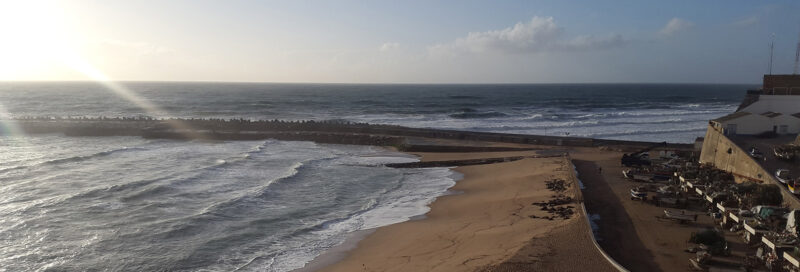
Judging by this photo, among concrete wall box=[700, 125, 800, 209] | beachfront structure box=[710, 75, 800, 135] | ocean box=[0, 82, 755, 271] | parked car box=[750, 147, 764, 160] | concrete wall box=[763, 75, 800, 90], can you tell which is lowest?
ocean box=[0, 82, 755, 271]

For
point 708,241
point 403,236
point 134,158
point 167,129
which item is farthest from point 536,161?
point 167,129

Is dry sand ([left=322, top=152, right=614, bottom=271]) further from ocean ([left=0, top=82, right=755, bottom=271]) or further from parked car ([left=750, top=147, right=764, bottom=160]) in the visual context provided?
parked car ([left=750, top=147, right=764, bottom=160])

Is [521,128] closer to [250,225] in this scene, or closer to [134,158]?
[134,158]

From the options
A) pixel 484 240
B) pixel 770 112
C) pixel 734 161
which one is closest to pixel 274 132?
pixel 484 240

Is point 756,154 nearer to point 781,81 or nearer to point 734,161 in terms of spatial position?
point 734,161

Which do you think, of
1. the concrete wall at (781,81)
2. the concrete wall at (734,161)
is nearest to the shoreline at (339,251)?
the concrete wall at (734,161)

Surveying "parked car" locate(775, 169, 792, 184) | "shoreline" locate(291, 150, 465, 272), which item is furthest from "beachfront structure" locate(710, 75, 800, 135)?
"shoreline" locate(291, 150, 465, 272)
